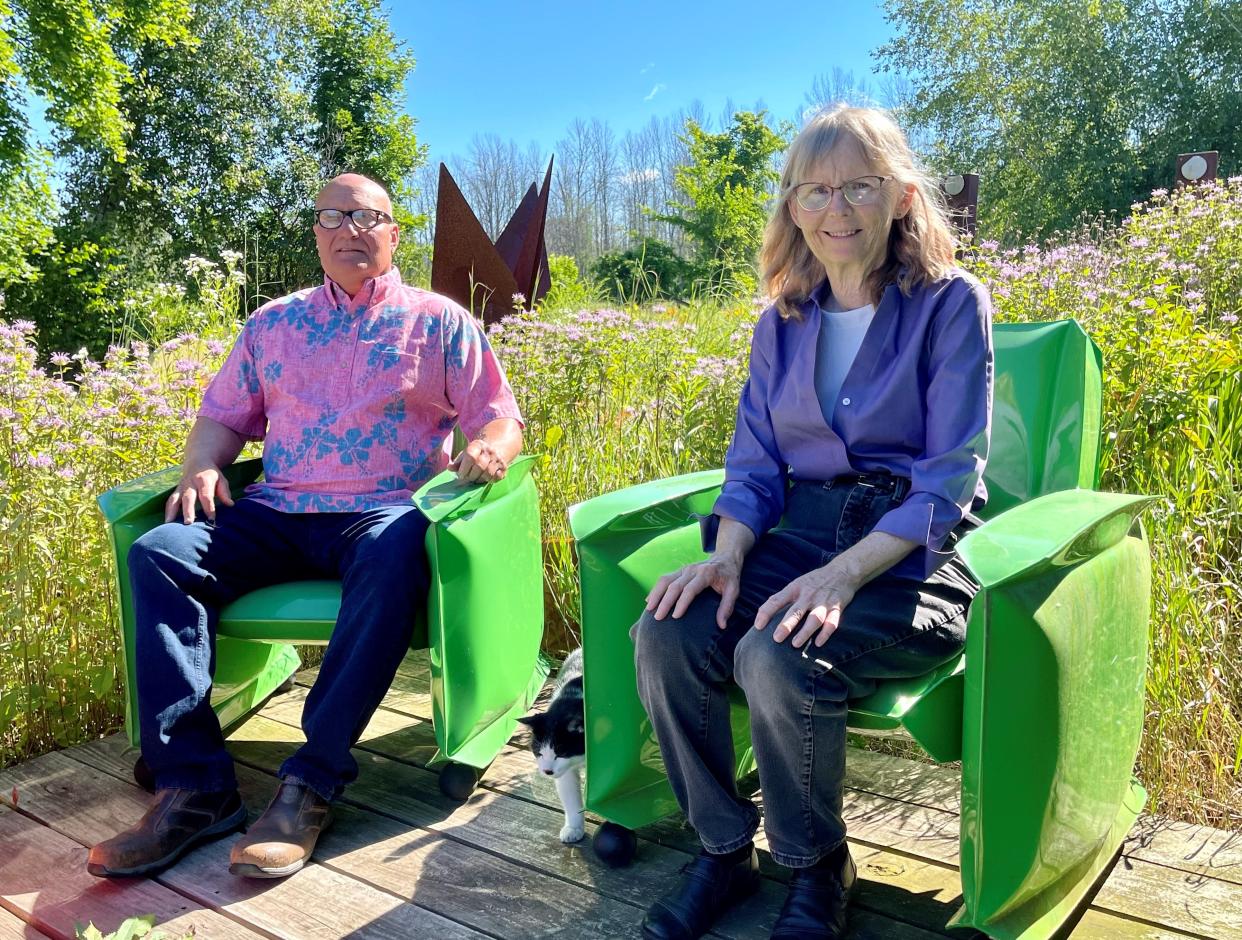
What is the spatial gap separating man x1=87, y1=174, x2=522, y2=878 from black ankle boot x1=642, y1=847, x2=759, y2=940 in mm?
701

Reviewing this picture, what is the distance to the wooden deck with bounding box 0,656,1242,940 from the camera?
63.3 inches

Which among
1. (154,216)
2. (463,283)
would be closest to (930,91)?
(154,216)

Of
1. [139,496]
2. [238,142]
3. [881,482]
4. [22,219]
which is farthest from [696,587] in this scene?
[238,142]

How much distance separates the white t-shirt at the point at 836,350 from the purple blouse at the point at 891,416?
24 mm

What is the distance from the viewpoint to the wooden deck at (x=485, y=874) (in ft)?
5.27

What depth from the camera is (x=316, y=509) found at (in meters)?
2.17

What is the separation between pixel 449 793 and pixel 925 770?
104 cm

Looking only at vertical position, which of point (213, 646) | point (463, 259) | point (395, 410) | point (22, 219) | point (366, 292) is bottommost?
point (213, 646)

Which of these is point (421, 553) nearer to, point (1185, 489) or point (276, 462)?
point (276, 462)

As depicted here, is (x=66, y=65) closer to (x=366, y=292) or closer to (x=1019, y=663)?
(x=366, y=292)

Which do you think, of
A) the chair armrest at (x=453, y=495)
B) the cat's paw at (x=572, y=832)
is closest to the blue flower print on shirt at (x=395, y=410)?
the chair armrest at (x=453, y=495)

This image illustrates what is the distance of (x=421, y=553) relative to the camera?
1984 millimetres

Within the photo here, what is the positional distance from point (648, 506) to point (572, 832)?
67 cm

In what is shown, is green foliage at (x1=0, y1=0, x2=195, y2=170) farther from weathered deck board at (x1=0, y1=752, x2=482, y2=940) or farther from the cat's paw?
the cat's paw
